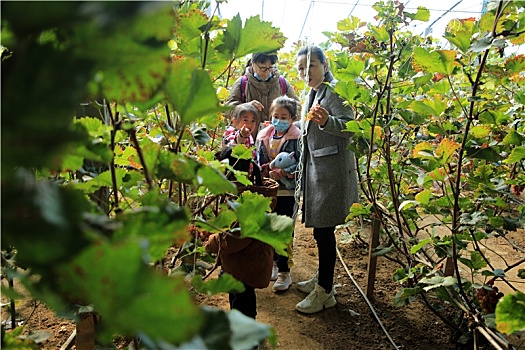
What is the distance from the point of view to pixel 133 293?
0.71 ft

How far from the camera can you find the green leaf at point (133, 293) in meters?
0.21

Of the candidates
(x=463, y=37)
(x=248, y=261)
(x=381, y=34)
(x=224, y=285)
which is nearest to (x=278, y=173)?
(x=248, y=261)

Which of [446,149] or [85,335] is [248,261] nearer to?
[85,335]

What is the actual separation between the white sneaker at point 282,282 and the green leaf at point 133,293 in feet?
7.64

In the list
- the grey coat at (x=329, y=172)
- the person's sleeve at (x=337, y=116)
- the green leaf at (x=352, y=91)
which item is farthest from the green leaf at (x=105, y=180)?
the grey coat at (x=329, y=172)

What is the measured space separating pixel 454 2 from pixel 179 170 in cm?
633

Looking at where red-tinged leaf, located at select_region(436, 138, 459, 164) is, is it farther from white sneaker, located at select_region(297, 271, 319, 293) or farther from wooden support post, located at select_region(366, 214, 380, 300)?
white sneaker, located at select_region(297, 271, 319, 293)

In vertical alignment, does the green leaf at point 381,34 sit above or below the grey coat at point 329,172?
above

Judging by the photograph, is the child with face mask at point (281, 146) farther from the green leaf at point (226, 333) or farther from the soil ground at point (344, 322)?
the green leaf at point (226, 333)

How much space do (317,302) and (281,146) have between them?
851 mm

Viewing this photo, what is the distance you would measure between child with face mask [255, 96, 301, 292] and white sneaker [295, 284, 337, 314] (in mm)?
209

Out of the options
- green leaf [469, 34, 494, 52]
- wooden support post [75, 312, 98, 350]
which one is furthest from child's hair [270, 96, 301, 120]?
wooden support post [75, 312, 98, 350]

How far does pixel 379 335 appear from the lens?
6.67 ft

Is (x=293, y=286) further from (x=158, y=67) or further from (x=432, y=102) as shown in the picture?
(x=158, y=67)
